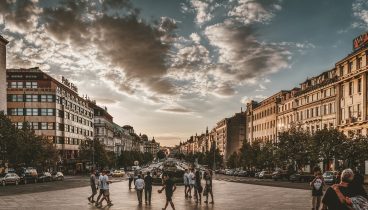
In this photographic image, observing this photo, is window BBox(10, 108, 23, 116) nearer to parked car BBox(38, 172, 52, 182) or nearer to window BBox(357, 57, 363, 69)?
parked car BBox(38, 172, 52, 182)

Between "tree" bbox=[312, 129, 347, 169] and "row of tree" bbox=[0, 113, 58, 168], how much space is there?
41816mm

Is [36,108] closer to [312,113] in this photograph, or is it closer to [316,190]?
[312,113]

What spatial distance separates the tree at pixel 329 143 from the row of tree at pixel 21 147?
41816mm

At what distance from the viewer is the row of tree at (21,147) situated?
61219 mm

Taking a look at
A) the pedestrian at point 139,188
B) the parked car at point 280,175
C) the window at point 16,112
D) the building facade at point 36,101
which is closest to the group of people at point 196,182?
the pedestrian at point 139,188

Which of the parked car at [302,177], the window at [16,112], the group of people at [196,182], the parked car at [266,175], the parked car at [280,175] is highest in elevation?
the window at [16,112]

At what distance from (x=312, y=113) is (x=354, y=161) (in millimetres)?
27680

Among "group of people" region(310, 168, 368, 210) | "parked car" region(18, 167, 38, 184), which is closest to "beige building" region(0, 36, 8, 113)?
"parked car" region(18, 167, 38, 184)

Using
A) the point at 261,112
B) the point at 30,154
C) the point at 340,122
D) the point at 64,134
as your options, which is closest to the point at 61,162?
the point at 64,134

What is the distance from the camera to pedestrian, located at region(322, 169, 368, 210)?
8234mm

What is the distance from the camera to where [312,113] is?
8475 cm

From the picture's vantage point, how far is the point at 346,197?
8.31 m

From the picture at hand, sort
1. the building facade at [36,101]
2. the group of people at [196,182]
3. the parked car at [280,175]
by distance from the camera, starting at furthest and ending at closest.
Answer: the building facade at [36,101] < the parked car at [280,175] < the group of people at [196,182]

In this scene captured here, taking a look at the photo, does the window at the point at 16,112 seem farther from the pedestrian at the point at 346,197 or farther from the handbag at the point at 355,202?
the handbag at the point at 355,202
